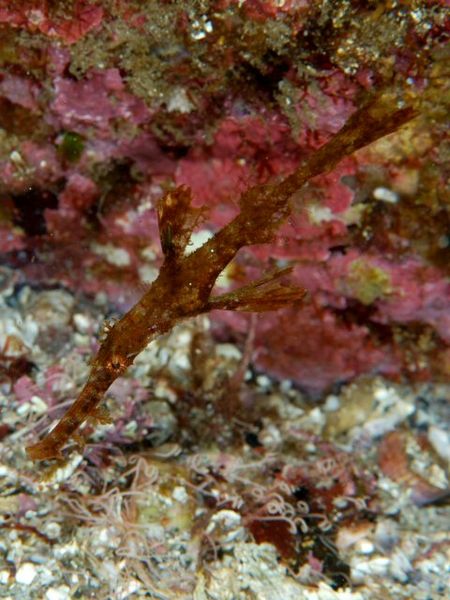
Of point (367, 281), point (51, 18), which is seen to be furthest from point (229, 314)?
point (51, 18)

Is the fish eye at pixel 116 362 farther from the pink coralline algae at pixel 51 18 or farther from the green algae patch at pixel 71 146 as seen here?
the green algae patch at pixel 71 146

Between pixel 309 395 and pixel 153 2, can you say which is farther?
pixel 309 395

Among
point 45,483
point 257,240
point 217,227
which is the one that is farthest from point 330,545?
point 217,227

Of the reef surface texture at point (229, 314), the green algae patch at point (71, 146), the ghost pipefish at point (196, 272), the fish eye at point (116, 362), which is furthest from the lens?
the green algae patch at point (71, 146)

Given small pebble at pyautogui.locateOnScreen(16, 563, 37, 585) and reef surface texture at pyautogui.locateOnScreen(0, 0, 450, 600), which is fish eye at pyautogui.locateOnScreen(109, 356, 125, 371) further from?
small pebble at pyautogui.locateOnScreen(16, 563, 37, 585)

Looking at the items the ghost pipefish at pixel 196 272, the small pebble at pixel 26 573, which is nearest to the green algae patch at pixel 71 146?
the ghost pipefish at pixel 196 272

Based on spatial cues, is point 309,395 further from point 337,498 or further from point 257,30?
point 257,30

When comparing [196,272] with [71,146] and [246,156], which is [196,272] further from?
[71,146]

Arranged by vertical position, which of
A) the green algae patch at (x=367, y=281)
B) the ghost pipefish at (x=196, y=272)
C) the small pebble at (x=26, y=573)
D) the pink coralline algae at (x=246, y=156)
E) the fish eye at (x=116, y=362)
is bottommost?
the small pebble at (x=26, y=573)
